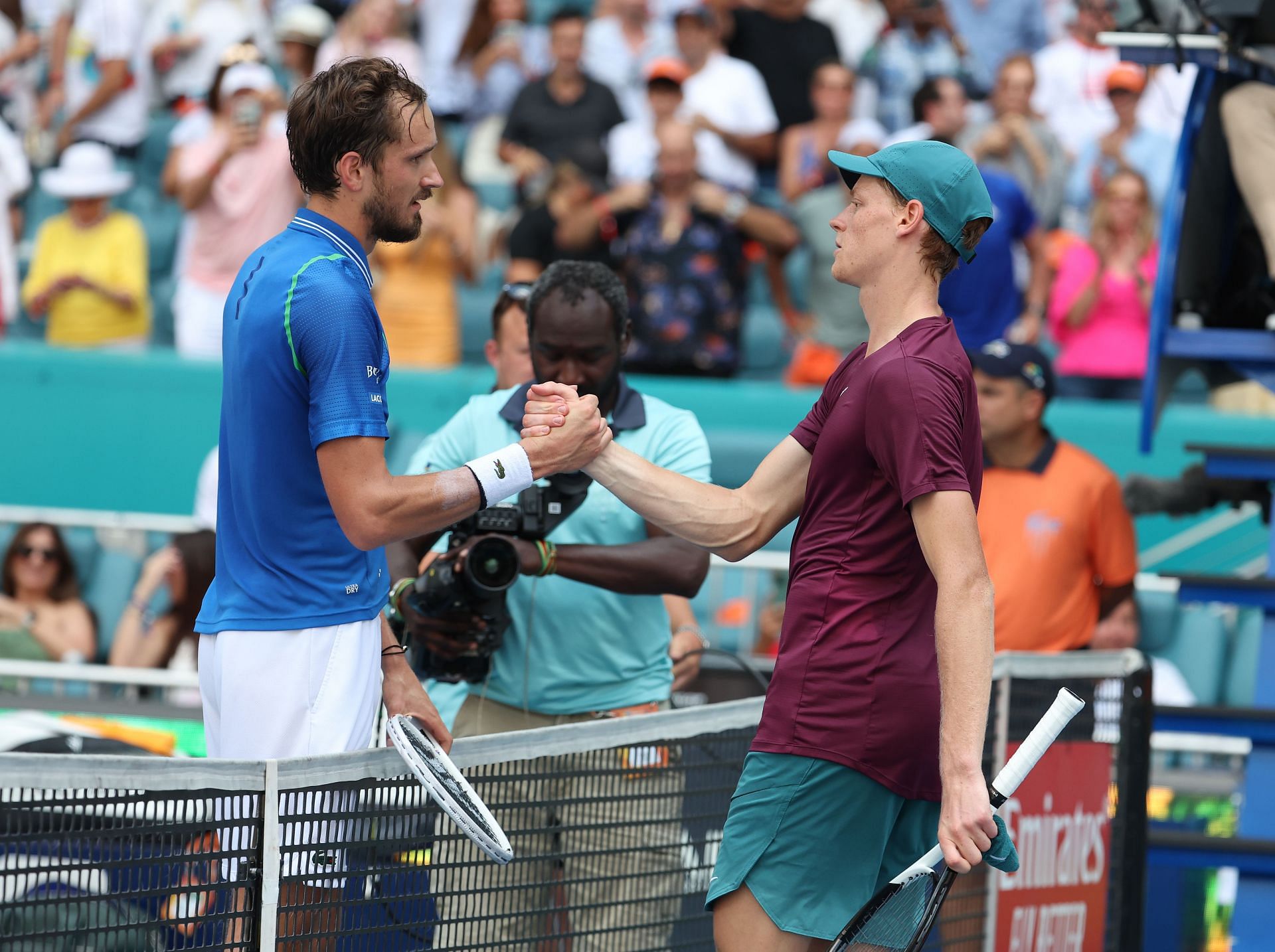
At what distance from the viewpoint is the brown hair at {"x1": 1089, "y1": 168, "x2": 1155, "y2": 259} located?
354 inches

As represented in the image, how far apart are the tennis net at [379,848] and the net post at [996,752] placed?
0.11 m

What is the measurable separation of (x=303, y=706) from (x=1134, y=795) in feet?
9.39

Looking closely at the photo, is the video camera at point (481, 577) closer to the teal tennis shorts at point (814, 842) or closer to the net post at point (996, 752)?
the teal tennis shorts at point (814, 842)

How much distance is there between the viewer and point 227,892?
10.2ft

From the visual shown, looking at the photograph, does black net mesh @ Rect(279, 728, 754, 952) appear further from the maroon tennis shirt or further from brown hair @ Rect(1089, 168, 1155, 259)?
brown hair @ Rect(1089, 168, 1155, 259)

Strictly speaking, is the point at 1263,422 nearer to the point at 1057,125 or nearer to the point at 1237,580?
the point at 1057,125

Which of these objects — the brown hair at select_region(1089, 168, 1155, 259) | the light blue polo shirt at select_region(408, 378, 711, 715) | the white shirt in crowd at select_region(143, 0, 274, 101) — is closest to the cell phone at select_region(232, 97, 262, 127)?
the white shirt in crowd at select_region(143, 0, 274, 101)

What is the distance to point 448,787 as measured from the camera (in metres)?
3.29

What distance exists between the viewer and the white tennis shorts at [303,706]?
3.24 metres

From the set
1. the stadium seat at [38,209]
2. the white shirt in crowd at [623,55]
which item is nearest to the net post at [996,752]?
the white shirt in crowd at [623,55]

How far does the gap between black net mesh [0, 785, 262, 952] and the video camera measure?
2.87 feet

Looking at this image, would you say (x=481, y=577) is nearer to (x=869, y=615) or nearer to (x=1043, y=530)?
(x=869, y=615)

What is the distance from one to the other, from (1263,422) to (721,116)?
3.48 m

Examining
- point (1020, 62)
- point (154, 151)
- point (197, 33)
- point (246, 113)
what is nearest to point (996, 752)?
point (1020, 62)
